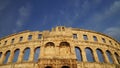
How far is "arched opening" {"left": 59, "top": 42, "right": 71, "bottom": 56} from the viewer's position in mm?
14113

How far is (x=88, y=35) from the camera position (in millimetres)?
23547

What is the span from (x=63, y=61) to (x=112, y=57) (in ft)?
44.5

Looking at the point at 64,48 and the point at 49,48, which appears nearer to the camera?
the point at 64,48

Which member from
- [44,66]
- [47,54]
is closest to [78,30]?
[47,54]

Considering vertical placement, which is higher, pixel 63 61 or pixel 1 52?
pixel 1 52

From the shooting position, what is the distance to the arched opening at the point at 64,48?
556 inches

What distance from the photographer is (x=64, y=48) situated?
14.6 meters

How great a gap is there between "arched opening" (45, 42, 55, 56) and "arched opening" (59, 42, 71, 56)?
3.24ft

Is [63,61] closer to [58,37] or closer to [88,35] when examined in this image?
[58,37]

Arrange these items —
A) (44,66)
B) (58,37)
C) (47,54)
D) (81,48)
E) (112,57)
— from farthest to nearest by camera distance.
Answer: (112,57) < (81,48) < (58,37) < (47,54) < (44,66)

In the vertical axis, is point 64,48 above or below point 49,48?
below

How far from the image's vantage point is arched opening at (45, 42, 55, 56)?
14.1 metres

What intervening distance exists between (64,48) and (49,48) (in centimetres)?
193

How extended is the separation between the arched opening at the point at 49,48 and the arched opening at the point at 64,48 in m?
0.99
